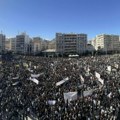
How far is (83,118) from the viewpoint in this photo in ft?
47.1

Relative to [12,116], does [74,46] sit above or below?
above

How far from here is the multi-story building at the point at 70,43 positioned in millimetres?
114188

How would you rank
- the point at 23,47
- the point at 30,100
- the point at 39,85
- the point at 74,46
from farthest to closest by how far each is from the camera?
the point at 23,47 → the point at 74,46 → the point at 39,85 → the point at 30,100

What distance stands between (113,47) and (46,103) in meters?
130

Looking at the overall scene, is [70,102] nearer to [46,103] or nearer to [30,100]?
[46,103]

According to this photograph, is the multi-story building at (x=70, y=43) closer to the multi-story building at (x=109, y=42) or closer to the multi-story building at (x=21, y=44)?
the multi-story building at (x=21, y=44)

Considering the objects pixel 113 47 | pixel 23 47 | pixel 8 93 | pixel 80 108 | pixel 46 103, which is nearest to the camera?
pixel 80 108

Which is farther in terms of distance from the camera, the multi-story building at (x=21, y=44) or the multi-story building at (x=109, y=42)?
the multi-story building at (x=109, y=42)

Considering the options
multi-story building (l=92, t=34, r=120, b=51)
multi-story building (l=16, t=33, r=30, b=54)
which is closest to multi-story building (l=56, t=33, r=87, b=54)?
multi-story building (l=16, t=33, r=30, b=54)

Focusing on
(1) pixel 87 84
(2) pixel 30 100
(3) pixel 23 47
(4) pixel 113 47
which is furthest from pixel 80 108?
(4) pixel 113 47

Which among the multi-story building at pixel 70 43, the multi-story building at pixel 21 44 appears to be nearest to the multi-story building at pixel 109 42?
the multi-story building at pixel 70 43

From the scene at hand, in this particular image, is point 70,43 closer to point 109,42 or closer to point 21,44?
point 21,44

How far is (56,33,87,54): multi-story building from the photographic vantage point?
11419cm

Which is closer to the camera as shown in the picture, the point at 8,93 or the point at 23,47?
the point at 8,93
